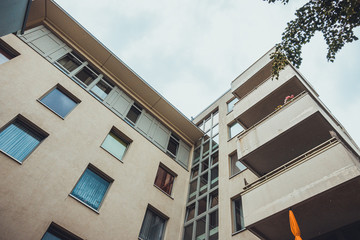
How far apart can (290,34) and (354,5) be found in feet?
6.75

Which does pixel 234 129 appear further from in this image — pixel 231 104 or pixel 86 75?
pixel 86 75

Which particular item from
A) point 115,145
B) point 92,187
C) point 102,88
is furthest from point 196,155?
point 92,187

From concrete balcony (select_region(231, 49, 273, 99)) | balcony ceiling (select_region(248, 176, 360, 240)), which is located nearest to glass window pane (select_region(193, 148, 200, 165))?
concrete balcony (select_region(231, 49, 273, 99))

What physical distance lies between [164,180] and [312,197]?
33.0 ft

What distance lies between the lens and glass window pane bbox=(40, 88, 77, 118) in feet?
44.4

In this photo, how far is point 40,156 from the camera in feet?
37.0

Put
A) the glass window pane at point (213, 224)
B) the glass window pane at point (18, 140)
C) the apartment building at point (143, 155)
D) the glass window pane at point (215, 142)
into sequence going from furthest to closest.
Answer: the glass window pane at point (215, 142) < the glass window pane at point (213, 224) < the glass window pane at point (18, 140) < the apartment building at point (143, 155)

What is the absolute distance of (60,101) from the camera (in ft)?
46.3

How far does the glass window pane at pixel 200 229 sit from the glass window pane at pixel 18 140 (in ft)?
29.5

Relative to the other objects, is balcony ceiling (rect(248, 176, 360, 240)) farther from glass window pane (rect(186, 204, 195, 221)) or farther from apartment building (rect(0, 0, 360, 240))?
glass window pane (rect(186, 204, 195, 221))

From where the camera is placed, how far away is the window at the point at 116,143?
14789 mm

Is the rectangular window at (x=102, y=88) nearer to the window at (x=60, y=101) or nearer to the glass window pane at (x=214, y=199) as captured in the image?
the window at (x=60, y=101)

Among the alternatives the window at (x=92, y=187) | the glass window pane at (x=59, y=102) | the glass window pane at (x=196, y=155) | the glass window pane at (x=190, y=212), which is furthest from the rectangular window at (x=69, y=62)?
the glass window pane at (x=190, y=212)

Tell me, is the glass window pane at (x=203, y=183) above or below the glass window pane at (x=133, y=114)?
below
